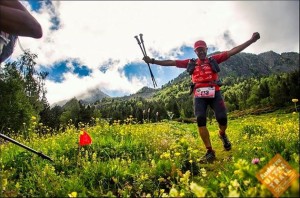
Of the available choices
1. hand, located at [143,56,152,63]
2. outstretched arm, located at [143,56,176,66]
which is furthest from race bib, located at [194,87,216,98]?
hand, located at [143,56,152,63]

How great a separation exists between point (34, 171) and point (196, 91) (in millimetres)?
4446

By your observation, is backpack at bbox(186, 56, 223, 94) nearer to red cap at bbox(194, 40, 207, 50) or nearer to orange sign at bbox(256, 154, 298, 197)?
red cap at bbox(194, 40, 207, 50)

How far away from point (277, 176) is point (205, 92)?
5.68 meters

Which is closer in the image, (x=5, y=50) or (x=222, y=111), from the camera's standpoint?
(x=5, y=50)

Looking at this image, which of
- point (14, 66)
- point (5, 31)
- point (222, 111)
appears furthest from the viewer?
point (14, 66)

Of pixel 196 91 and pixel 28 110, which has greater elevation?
pixel 28 110

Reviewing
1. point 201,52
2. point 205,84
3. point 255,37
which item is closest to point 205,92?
point 205,84

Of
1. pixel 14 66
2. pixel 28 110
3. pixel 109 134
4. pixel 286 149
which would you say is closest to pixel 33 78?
pixel 14 66

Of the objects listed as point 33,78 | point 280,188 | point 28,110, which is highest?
point 33,78

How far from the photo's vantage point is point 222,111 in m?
8.72

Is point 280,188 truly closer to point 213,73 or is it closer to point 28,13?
point 28,13

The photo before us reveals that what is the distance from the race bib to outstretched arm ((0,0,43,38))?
5.59 m

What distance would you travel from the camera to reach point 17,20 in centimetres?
343

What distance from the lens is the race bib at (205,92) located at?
859cm
